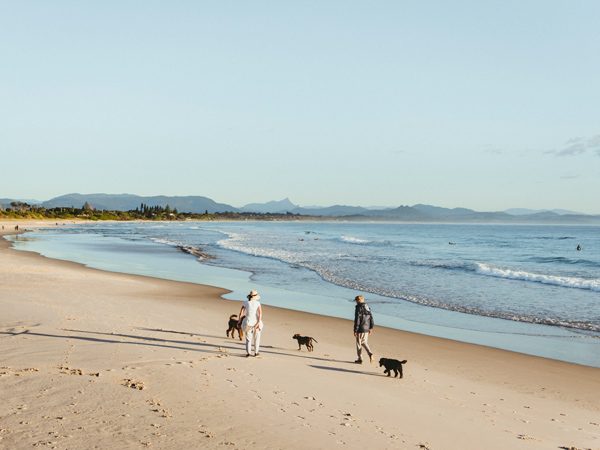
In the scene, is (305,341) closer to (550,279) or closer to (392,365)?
(392,365)

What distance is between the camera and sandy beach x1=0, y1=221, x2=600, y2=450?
6.21 metres

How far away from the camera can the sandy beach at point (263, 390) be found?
6.21m

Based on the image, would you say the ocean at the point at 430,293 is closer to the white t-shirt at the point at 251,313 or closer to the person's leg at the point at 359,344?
the person's leg at the point at 359,344

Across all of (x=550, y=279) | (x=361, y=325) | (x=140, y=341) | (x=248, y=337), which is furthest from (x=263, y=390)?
(x=550, y=279)

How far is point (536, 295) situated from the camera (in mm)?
22562

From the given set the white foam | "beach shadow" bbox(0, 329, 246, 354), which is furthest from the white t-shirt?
the white foam

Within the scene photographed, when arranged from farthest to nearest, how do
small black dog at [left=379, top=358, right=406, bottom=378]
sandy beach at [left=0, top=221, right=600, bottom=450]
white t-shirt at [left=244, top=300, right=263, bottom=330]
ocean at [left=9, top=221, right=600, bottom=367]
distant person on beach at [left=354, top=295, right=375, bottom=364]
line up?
1. ocean at [left=9, top=221, right=600, bottom=367]
2. distant person on beach at [left=354, top=295, right=375, bottom=364]
3. white t-shirt at [left=244, top=300, right=263, bottom=330]
4. small black dog at [left=379, top=358, right=406, bottom=378]
5. sandy beach at [left=0, top=221, right=600, bottom=450]

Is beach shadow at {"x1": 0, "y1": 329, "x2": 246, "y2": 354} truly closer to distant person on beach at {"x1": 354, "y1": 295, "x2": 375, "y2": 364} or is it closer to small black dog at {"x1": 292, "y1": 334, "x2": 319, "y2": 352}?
small black dog at {"x1": 292, "y1": 334, "x2": 319, "y2": 352}

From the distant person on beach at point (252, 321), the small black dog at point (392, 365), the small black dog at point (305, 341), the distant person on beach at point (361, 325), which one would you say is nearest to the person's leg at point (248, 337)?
the distant person on beach at point (252, 321)

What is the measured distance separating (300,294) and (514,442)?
50.6ft

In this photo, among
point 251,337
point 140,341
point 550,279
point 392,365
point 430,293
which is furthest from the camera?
point 550,279

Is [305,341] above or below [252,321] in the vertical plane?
below

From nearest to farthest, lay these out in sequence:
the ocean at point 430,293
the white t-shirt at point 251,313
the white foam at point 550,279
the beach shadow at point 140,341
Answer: the white t-shirt at point 251,313, the beach shadow at point 140,341, the ocean at point 430,293, the white foam at point 550,279

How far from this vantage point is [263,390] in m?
8.09
